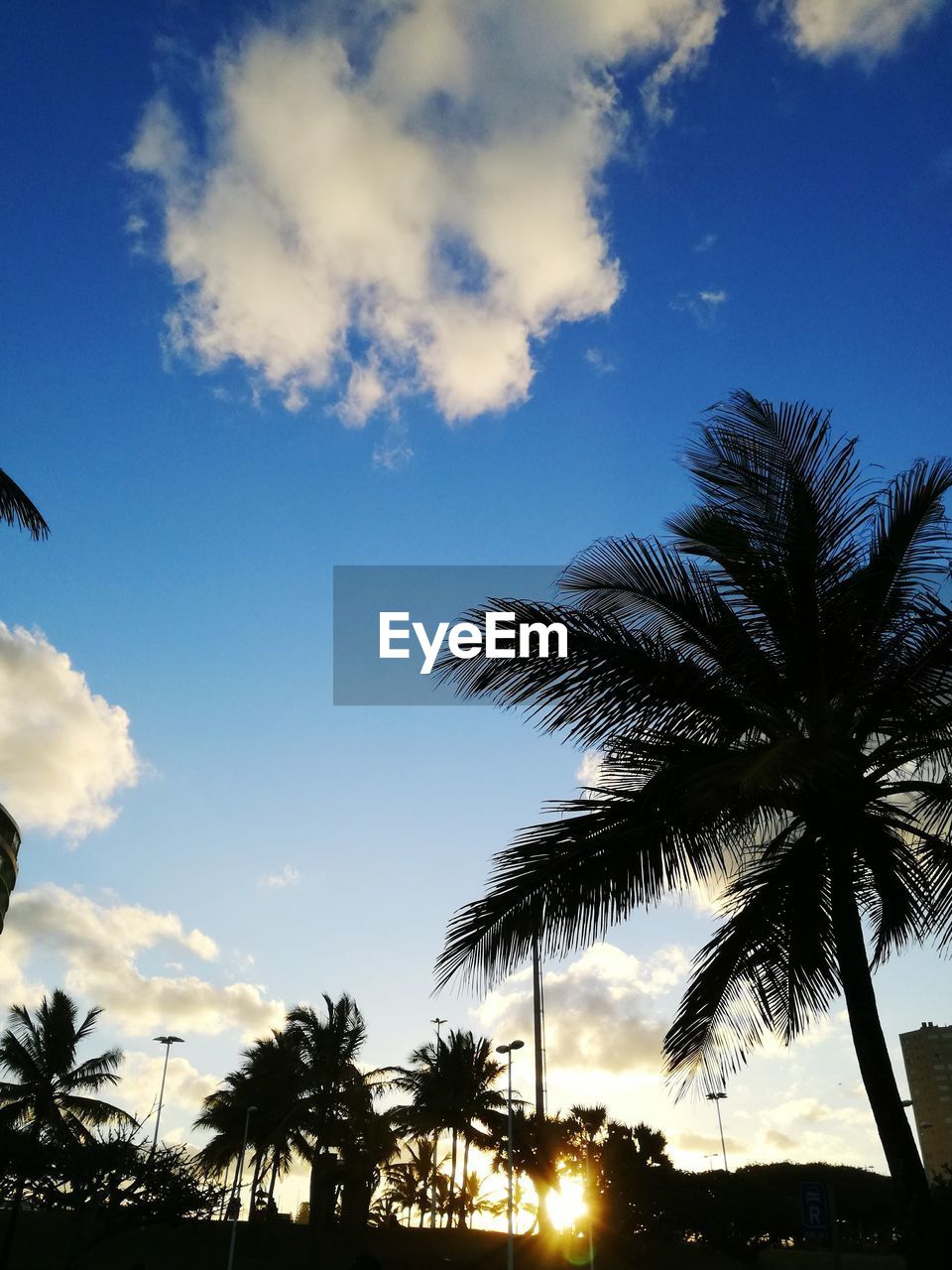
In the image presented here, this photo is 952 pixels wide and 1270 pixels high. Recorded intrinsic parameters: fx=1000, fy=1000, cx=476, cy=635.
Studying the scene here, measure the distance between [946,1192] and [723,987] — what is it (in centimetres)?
338

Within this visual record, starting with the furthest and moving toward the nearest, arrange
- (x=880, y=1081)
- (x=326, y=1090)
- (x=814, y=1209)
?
(x=326, y=1090)
(x=814, y=1209)
(x=880, y=1081)

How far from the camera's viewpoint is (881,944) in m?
10.2

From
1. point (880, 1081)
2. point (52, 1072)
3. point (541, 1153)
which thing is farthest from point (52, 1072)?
point (880, 1081)

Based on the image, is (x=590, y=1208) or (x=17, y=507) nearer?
(x=17, y=507)

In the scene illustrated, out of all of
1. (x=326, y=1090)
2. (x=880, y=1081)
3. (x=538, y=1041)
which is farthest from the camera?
(x=326, y=1090)

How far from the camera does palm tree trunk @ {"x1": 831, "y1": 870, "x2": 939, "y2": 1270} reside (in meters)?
7.74

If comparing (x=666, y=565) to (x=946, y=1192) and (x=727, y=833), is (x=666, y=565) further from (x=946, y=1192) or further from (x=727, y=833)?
(x=946, y=1192)

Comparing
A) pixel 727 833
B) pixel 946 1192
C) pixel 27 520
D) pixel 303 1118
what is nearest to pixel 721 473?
pixel 727 833

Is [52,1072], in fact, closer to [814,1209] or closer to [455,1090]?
[455,1090]

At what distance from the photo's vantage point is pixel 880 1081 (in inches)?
324

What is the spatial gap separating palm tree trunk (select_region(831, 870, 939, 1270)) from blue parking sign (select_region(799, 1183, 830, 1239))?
8.05ft

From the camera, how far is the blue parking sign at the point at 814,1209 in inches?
406

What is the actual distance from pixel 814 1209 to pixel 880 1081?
3163mm

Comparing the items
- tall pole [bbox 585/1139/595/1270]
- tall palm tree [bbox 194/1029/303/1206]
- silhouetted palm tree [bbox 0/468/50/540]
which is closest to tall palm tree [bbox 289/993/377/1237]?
tall palm tree [bbox 194/1029/303/1206]
